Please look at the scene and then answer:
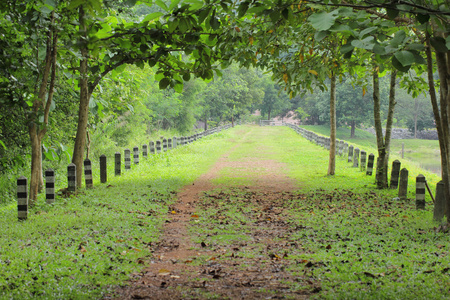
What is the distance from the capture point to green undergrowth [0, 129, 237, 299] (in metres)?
4.91

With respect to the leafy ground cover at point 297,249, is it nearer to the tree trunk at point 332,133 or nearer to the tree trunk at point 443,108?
the tree trunk at point 443,108

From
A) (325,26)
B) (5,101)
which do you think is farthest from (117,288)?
(5,101)

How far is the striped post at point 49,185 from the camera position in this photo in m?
9.73

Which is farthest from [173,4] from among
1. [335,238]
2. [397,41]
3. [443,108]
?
[335,238]

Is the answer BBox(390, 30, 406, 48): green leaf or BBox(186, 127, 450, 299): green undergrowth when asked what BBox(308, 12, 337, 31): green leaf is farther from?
BBox(186, 127, 450, 299): green undergrowth

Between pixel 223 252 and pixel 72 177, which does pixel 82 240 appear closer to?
pixel 223 252

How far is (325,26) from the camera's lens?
3.03 meters

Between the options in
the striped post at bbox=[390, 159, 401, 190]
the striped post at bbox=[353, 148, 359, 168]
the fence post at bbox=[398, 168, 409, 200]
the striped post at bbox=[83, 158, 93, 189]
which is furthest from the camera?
the striped post at bbox=[353, 148, 359, 168]

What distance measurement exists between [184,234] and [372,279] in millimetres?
3615

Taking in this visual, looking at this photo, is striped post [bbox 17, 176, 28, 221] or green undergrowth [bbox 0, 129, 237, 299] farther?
striped post [bbox 17, 176, 28, 221]

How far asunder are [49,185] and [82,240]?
3599 mm

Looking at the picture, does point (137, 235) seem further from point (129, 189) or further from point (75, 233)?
point (129, 189)

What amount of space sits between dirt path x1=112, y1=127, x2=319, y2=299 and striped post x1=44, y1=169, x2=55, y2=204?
291 centimetres

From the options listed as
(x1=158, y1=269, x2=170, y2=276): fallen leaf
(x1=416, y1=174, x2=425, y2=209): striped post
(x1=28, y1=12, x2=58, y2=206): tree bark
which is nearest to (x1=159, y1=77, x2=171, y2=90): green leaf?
(x1=158, y1=269, x2=170, y2=276): fallen leaf
